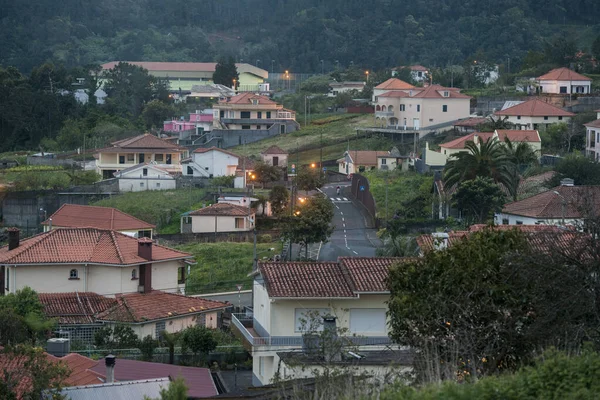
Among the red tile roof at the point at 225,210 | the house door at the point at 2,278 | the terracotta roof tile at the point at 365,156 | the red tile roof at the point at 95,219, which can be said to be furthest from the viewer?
the terracotta roof tile at the point at 365,156

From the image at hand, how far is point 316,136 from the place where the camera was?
261ft

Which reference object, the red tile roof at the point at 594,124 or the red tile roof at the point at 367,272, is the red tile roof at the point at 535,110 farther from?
the red tile roof at the point at 367,272

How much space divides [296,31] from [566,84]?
280 feet

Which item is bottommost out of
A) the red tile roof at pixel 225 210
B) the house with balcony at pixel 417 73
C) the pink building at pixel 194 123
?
the red tile roof at pixel 225 210

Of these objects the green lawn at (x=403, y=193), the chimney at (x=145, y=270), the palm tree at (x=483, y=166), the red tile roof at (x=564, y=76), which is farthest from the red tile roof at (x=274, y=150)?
the chimney at (x=145, y=270)

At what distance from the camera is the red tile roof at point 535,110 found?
67.8 metres

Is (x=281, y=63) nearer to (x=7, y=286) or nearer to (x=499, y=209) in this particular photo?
(x=499, y=209)

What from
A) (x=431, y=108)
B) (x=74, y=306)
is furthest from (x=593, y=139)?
(x=74, y=306)

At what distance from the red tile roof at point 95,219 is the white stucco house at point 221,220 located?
14.4ft

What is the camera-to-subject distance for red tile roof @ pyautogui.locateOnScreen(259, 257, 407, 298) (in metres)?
25.7

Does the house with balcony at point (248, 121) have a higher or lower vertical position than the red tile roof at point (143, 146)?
higher

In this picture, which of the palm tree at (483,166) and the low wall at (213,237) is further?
the low wall at (213,237)

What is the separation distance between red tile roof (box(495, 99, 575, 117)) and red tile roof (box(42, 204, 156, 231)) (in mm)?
24802

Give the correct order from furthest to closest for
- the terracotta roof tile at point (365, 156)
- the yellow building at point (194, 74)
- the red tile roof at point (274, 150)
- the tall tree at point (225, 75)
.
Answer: the yellow building at point (194, 74) < the tall tree at point (225, 75) < the red tile roof at point (274, 150) < the terracotta roof tile at point (365, 156)
